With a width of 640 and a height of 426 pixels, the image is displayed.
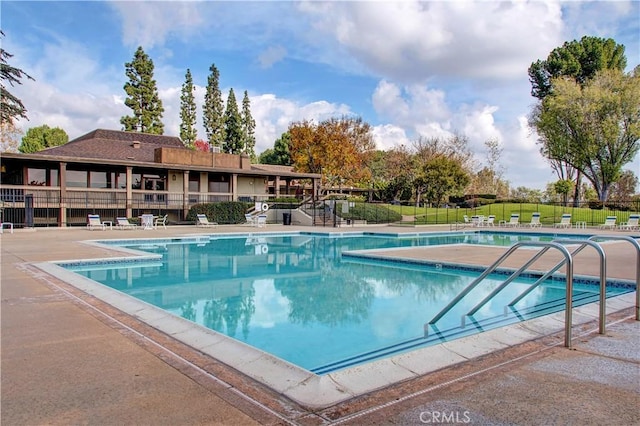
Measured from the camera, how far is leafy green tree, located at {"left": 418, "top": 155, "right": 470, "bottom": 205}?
38.5m

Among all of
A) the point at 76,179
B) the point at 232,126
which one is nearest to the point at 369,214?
the point at 76,179

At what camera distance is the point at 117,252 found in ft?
39.9

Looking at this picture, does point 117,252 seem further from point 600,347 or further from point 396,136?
point 396,136

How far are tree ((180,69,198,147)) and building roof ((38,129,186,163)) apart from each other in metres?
10.1

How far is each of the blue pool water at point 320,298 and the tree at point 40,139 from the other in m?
50.2

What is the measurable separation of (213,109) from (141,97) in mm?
7559

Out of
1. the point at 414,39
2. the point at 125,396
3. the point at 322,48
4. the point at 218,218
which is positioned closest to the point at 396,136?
the point at 218,218


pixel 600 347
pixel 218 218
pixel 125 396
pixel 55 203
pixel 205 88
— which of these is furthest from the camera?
pixel 205 88

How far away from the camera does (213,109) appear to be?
48.4 m

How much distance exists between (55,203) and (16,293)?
19.9 metres

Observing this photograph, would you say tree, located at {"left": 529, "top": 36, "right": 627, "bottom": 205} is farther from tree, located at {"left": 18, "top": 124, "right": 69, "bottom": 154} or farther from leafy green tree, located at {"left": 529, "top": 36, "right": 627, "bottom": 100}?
tree, located at {"left": 18, "top": 124, "right": 69, "bottom": 154}

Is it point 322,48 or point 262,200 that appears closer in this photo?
point 322,48

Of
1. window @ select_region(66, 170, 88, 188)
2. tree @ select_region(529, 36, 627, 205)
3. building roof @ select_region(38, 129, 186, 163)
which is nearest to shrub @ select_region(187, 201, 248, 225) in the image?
building roof @ select_region(38, 129, 186, 163)

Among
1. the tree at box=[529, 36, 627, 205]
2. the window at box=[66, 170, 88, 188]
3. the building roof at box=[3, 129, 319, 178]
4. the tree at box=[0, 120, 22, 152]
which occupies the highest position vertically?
the tree at box=[529, 36, 627, 205]
